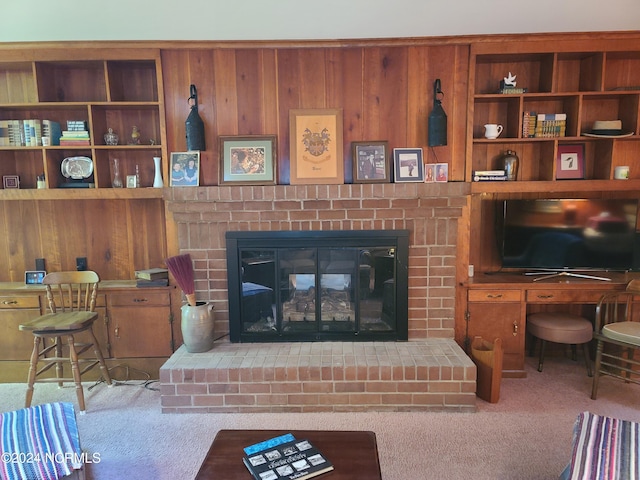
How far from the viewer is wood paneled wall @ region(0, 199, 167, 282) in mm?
3244

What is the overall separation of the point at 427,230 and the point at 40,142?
296cm

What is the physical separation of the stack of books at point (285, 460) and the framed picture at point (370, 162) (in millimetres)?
1871

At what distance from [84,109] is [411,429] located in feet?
10.8

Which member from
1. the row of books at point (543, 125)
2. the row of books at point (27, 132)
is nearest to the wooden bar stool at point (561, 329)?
the row of books at point (543, 125)

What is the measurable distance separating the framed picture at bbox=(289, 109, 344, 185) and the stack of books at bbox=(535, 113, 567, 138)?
149 cm

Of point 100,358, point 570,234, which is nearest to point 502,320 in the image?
point 570,234

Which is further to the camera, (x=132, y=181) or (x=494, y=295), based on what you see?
(x=132, y=181)

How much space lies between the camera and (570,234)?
3.14 metres

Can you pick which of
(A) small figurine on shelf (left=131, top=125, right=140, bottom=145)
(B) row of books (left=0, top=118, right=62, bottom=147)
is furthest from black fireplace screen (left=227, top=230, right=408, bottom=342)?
(B) row of books (left=0, top=118, right=62, bottom=147)

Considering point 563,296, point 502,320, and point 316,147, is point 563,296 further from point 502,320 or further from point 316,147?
point 316,147

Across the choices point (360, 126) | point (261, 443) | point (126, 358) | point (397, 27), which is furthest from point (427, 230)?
point (126, 358)

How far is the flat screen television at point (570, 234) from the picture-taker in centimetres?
310

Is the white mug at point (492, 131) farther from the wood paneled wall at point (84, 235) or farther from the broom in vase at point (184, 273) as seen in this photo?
the wood paneled wall at point (84, 235)

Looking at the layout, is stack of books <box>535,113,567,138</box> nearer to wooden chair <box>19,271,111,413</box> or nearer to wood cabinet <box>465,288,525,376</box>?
wood cabinet <box>465,288,525,376</box>
